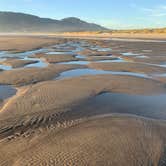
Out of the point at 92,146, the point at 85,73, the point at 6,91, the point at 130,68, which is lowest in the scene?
the point at 130,68

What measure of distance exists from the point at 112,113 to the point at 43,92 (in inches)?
131

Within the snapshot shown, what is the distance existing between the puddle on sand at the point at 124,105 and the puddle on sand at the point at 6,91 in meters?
2.97

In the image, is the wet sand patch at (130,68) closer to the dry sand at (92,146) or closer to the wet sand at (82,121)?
the wet sand at (82,121)

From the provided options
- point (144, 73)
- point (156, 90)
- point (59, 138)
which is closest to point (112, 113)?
point (59, 138)

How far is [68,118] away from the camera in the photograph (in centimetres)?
762

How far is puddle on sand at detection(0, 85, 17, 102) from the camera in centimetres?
980

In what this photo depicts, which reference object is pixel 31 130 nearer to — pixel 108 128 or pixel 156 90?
pixel 108 128

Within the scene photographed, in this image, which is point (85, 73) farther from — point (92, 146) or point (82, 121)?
point (92, 146)

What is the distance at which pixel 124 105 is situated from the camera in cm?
915

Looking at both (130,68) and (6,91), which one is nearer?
(6,91)

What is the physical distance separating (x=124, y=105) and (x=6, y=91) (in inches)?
196

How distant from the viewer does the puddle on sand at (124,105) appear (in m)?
8.34

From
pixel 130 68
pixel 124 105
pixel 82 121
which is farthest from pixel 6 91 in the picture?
pixel 130 68

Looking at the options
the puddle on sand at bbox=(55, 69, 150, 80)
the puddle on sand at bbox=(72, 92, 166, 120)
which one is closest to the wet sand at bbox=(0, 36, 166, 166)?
the puddle on sand at bbox=(72, 92, 166, 120)
